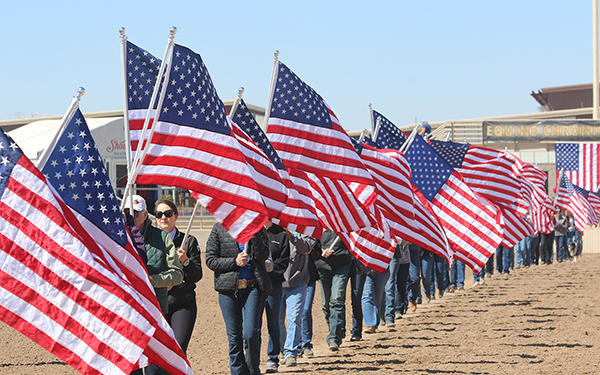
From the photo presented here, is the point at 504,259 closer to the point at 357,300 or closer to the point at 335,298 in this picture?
the point at 357,300

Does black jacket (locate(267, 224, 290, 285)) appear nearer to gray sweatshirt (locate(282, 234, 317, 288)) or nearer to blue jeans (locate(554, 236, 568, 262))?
gray sweatshirt (locate(282, 234, 317, 288))

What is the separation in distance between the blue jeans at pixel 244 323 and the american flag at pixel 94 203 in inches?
84.3

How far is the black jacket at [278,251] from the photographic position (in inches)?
330

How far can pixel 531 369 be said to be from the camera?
28.1ft

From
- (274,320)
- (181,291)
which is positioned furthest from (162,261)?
(274,320)

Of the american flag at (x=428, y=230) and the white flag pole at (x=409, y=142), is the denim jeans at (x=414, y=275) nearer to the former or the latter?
the american flag at (x=428, y=230)

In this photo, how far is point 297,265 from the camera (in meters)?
9.30

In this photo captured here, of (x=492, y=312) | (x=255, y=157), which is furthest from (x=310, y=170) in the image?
(x=492, y=312)

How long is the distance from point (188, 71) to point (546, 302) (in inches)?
431

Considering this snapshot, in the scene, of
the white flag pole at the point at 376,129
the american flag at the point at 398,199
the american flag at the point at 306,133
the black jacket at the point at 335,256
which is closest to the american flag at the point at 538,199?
the white flag pole at the point at 376,129

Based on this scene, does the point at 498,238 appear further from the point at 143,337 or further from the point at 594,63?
the point at 594,63

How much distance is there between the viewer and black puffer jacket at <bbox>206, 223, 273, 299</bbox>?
24.5ft

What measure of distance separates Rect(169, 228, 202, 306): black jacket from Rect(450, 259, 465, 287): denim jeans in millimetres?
11220

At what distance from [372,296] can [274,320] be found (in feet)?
9.67
